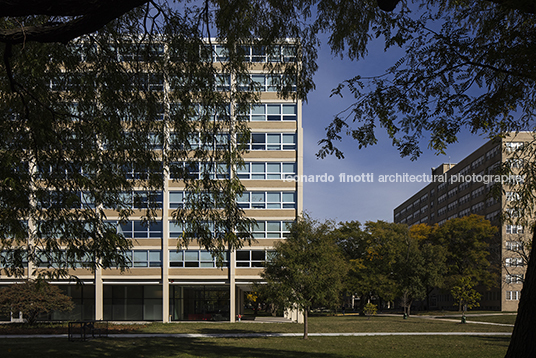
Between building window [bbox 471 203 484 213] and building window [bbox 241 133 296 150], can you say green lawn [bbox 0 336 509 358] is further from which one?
building window [bbox 471 203 484 213]

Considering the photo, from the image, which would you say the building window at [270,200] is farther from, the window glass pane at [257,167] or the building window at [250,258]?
the building window at [250,258]

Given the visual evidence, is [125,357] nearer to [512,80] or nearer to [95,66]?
[95,66]

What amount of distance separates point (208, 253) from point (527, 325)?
3924 centimetres

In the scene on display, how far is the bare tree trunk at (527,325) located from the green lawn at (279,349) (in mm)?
11149

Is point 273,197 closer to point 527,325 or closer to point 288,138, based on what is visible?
point 288,138

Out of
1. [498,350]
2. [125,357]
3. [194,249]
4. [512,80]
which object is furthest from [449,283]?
[512,80]

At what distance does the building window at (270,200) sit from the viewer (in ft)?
152

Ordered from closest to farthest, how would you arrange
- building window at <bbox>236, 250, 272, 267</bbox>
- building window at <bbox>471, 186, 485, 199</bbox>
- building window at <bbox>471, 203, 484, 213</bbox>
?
building window at <bbox>236, 250, 272, 267</bbox>, building window at <bbox>471, 186, 485, 199</bbox>, building window at <bbox>471, 203, 484, 213</bbox>

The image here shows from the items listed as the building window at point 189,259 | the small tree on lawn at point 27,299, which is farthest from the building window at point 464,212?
the small tree on lawn at point 27,299

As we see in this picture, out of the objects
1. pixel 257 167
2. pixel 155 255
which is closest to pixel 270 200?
pixel 257 167

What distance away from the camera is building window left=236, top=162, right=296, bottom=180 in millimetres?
46688

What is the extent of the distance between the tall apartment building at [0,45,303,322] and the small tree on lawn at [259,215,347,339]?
55.6ft

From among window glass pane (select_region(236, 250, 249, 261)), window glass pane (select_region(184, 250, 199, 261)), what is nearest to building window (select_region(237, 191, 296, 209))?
window glass pane (select_region(236, 250, 249, 261))

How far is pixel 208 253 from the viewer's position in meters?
45.8
